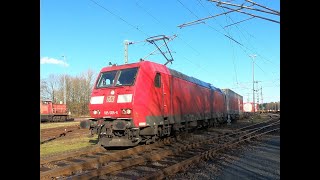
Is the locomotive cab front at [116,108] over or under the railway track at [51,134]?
over

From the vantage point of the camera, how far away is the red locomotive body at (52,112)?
1700 inches

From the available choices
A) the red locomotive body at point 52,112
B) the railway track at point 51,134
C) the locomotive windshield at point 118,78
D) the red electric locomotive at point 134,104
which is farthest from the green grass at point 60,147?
the red locomotive body at point 52,112

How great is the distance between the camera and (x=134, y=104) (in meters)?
11.3

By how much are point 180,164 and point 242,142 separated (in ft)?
23.7

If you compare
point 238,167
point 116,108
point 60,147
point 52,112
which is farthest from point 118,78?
point 52,112

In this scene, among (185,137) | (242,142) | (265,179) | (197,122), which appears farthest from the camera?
(197,122)

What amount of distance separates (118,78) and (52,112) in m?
34.8

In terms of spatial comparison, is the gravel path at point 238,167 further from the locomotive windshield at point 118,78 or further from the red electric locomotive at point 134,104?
the locomotive windshield at point 118,78

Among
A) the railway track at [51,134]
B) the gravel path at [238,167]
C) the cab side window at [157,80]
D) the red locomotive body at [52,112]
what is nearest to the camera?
the gravel path at [238,167]

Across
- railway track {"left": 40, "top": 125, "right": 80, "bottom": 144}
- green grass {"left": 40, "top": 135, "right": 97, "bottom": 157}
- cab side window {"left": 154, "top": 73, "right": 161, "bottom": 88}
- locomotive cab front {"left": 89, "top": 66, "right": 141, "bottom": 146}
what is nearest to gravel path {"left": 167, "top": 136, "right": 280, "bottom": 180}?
locomotive cab front {"left": 89, "top": 66, "right": 141, "bottom": 146}
